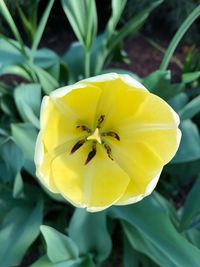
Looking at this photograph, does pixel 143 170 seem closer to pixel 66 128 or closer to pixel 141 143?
pixel 141 143

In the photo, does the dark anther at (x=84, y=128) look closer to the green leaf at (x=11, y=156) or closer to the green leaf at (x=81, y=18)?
the green leaf at (x=11, y=156)

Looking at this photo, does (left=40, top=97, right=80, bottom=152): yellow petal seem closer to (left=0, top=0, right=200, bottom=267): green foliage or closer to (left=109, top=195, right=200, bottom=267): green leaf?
(left=0, top=0, right=200, bottom=267): green foliage

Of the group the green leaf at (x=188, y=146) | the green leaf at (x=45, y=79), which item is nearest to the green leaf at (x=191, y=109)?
the green leaf at (x=188, y=146)

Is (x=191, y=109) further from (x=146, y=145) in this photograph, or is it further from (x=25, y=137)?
(x=25, y=137)

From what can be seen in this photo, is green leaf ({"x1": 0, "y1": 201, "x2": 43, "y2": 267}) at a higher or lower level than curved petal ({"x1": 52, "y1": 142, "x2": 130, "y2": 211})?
lower

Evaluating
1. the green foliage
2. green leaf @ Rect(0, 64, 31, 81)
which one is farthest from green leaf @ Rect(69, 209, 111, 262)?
green leaf @ Rect(0, 64, 31, 81)

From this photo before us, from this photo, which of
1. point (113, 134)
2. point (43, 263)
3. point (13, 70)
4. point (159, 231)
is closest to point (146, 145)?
point (113, 134)
